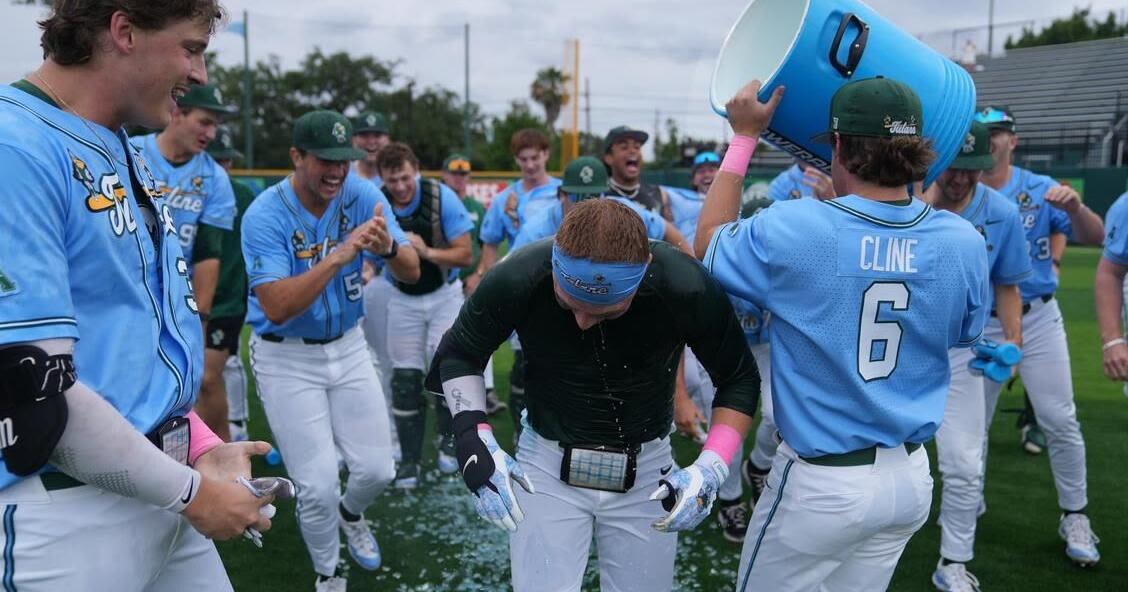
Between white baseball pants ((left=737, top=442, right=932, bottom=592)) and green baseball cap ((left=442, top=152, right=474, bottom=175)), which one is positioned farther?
green baseball cap ((left=442, top=152, right=474, bottom=175))

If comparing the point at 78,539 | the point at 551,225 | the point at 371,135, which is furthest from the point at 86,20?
the point at 371,135

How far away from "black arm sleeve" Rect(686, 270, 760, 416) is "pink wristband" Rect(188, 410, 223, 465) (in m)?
1.41

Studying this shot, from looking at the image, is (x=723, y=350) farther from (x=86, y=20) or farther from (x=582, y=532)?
(x=86, y=20)

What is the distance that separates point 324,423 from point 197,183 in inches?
87.7

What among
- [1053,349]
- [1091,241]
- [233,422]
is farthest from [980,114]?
[233,422]

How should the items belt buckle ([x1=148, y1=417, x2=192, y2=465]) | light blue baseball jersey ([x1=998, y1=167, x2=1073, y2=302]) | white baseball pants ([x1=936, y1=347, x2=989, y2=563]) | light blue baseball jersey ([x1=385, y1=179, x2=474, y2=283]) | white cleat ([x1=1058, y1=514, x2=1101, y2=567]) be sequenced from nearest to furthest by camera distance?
belt buckle ([x1=148, y1=417, x2=192, y2=465]), white baseball pants ([x1=936, y1=347, x2=989, y2=563]), white cleat ([x1=1058, y1=514, x2=1101, y2=567]), light blue baseball jersey ([x1=998, y1=167, x2=1073, y2=302]), light blue baseball jersey ([x1=385, y1=179, x2=474, y2=283])

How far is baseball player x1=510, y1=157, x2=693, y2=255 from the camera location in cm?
498

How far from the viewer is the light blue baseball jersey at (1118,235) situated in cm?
387

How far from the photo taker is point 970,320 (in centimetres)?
276

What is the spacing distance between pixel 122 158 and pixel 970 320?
8.50ft

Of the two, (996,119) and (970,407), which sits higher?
(996,119)

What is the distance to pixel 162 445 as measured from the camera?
6.12ft

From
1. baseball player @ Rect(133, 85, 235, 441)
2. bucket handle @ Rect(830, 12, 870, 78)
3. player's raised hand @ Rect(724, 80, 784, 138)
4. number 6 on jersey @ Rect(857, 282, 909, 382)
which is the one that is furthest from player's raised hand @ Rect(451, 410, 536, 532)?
baseball player @ Rect(133, 85, 235, 441)

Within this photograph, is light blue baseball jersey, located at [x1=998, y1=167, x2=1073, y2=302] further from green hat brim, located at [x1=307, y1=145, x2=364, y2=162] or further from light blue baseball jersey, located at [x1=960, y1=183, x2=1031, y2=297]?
green hat brim, located at [x1=307, y1=145, x2=364, y2=162]
